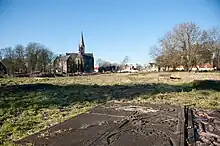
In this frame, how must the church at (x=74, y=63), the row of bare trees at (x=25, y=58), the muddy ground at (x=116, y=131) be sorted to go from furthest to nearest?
the church at (x=74, y=63)
the row of bare trees at (x=25, y=58)
the muddy ground at (x=116, y=131)

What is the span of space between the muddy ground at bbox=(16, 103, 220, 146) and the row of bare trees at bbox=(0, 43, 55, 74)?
55567 mm

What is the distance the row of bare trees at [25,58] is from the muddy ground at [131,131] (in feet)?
182

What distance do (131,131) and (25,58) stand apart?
59.5 meters

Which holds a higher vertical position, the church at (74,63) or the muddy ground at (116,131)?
the church at (74,63)

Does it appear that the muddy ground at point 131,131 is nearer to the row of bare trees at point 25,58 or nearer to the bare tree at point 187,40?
the bare tree at point 187,40

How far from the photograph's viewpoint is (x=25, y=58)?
194 ft

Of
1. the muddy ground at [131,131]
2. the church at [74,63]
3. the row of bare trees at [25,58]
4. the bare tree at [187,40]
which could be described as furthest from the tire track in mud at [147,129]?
the church at [74,63]

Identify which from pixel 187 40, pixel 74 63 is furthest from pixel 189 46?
pixel 74 63

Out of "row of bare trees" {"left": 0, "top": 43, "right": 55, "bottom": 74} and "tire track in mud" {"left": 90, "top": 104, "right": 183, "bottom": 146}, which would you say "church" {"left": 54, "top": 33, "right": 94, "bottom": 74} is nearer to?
"row of bare trees" {"left": 0, "top": 43, "right": 55, "bottom": 74}

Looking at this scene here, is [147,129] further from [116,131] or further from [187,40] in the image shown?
[187,40]

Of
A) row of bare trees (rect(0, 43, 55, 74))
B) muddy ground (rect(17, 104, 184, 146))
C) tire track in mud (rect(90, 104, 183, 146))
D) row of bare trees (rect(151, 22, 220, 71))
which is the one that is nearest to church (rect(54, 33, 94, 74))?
row of bare trees (rect(0, 43, 55, 74))

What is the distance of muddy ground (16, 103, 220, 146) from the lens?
395 cm

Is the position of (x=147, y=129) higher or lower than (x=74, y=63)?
lower

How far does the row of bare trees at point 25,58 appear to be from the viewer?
5650 cm
